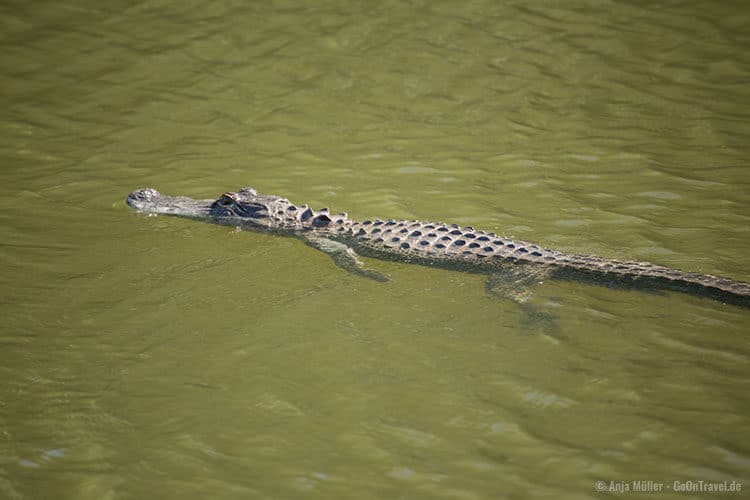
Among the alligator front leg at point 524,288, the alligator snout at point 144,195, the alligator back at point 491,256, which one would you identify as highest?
the alligator snout at point 144,195

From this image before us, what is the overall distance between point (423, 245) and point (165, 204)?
107 inches

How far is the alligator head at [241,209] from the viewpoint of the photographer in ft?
23.6

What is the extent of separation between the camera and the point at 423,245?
252 inches

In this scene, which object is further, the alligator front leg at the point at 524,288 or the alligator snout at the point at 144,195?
the alligator snout at the point at 144,195

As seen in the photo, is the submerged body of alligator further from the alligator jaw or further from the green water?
the green water

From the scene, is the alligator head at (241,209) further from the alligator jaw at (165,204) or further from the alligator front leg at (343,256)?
the alligator front leg at (343,256)

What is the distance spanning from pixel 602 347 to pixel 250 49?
7657mm

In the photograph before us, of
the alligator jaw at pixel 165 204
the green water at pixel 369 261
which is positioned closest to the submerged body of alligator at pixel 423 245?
the alligator jaw at pixel 165 204

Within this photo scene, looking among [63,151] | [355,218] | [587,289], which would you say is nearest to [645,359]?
[587,289]

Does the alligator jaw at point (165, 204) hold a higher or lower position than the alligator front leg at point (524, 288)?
higher

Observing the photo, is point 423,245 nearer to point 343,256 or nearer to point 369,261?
point 369,261

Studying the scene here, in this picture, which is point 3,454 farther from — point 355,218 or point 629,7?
point 629,7

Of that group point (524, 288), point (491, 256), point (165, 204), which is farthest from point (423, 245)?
point (165, 204)

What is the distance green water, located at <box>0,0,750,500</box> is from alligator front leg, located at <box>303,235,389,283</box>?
0.41 feet
